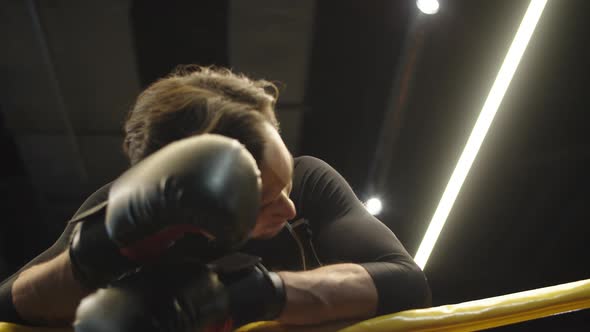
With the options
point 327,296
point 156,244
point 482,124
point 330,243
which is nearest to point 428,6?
point 482,124

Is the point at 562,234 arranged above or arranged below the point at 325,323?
below

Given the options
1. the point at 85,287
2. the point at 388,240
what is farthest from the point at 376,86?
the point at 85,287

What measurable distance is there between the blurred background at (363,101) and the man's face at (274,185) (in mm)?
1226

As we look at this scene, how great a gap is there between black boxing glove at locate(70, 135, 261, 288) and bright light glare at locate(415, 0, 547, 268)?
180 cm

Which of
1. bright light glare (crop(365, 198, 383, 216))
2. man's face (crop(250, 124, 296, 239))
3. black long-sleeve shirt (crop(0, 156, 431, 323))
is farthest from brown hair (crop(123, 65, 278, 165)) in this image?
bright light glare (crop(365, 198, 383, 216))

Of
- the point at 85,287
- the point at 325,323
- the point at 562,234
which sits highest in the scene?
the point at 85,287

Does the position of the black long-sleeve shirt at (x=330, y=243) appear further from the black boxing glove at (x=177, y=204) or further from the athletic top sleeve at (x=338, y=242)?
the black boxing glove at (x=177, y=204)

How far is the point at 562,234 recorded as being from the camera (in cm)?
287

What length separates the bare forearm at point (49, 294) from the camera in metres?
0.80

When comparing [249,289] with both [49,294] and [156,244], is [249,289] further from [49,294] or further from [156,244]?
[49,294]

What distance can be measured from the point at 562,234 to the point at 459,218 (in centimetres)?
66

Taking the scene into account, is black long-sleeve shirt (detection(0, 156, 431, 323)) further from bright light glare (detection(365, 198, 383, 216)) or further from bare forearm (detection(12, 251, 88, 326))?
bright light glare (detection(365, 198, 383, 216))

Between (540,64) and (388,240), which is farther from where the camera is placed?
(540,64)

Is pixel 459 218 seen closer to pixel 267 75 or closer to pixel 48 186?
pixel 267 75
